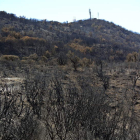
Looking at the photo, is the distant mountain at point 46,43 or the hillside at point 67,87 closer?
the hillside at point 67,87

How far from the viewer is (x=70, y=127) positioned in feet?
19.3

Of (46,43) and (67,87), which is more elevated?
(46,43)

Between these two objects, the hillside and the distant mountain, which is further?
the distant mountain

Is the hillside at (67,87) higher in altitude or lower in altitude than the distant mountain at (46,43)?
lower

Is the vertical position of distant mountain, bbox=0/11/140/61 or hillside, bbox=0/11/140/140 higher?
distant mountain, bbox=0/11/140/61

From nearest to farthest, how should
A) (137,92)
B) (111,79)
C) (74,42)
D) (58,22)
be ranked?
1. (137,92)
2. (111,79)
3. (74,42)
4. (58,22)

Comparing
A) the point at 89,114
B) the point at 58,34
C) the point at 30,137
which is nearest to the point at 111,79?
the point at 89,114

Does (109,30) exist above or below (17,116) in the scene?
above

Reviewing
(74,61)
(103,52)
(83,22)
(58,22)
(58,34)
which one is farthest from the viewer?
(83,22)

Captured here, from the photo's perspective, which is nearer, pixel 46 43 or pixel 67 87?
pixel 67 87

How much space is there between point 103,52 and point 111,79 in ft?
95.2

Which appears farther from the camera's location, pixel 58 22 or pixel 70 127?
pixel 58 22

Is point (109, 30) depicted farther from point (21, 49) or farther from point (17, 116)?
point (17, 116)

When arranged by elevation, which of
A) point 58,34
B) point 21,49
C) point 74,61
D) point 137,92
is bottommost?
point 137,92
